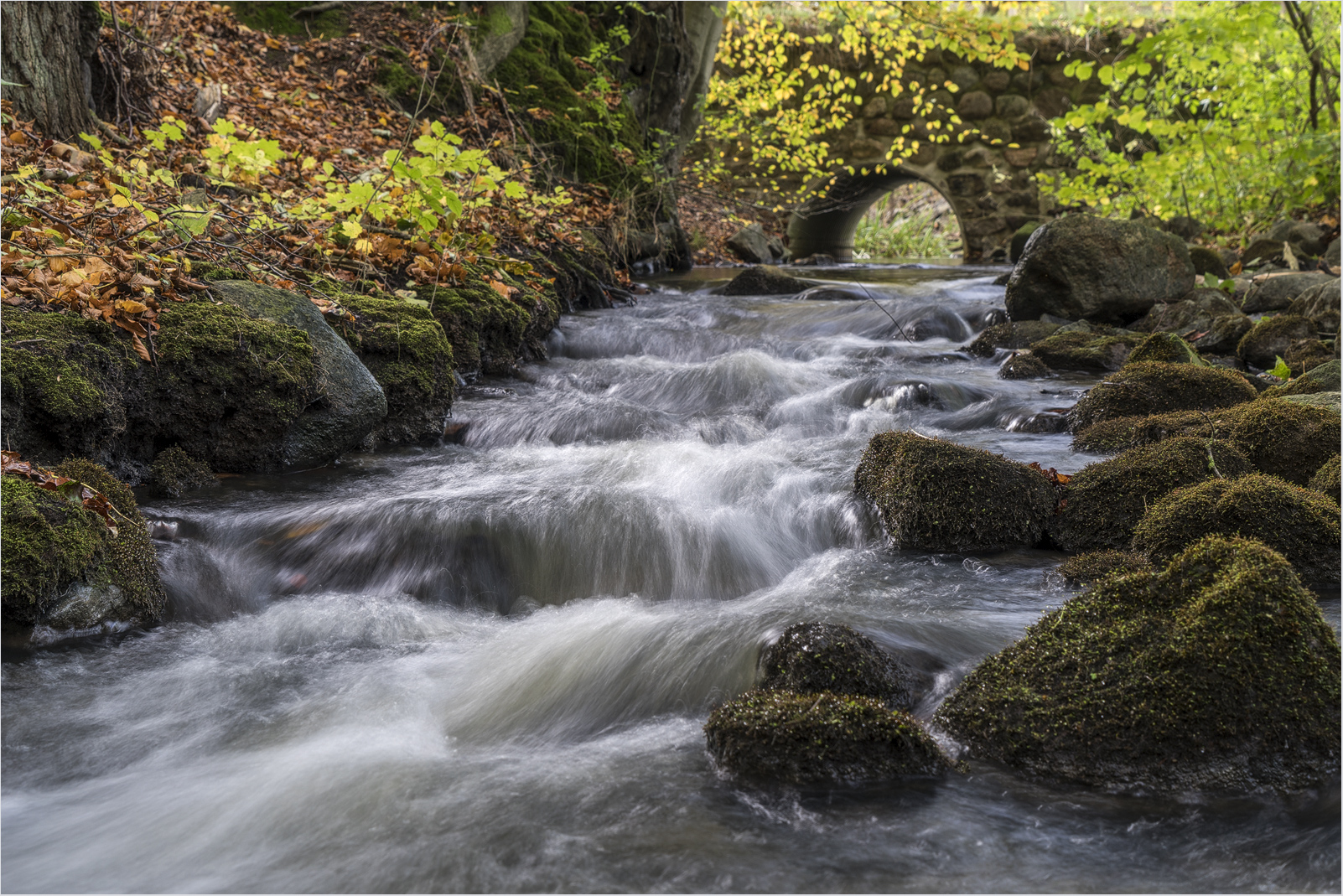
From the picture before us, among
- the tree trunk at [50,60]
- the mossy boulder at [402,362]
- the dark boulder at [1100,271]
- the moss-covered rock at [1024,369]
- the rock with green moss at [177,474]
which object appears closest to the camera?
the rock with green moss at [177,474]

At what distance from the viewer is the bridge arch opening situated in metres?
18.7

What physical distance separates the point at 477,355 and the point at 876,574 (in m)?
3.52

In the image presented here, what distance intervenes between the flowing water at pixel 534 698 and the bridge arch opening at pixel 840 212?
14978mm

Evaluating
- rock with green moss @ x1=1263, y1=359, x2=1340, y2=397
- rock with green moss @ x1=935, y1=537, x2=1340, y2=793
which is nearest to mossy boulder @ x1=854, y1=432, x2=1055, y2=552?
rock with green moss @ x1=935, y1=537, x2=1340, y2=793

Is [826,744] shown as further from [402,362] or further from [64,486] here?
[402,362]

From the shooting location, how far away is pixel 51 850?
183cm

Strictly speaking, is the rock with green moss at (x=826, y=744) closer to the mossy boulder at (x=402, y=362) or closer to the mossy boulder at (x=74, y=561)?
the mossy boulder at (x=74, y=561)

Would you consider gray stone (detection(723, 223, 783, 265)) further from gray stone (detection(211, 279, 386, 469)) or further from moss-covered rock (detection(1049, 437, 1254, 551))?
moss-covered rock (detection(1049, 437, 1254, 551))

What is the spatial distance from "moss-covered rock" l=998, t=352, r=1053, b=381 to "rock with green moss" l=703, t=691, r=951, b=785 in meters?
4.63

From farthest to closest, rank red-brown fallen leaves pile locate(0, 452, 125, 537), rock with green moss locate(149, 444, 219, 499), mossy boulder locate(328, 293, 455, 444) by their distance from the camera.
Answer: mossy boulder locate(328, 293, 455, 444), rock with green moss locate(149, 444, 219, 499), red-brown fallen leaves pile locate(0, 452, 125, 537)

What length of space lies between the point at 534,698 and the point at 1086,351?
5.24m

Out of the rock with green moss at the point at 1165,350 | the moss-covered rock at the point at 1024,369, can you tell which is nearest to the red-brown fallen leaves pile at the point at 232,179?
the moss-covered rock at the point at 1024,369

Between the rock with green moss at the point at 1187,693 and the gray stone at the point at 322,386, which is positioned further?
the gray stone at the point at 322,386

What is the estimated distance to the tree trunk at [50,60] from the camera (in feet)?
16.6
